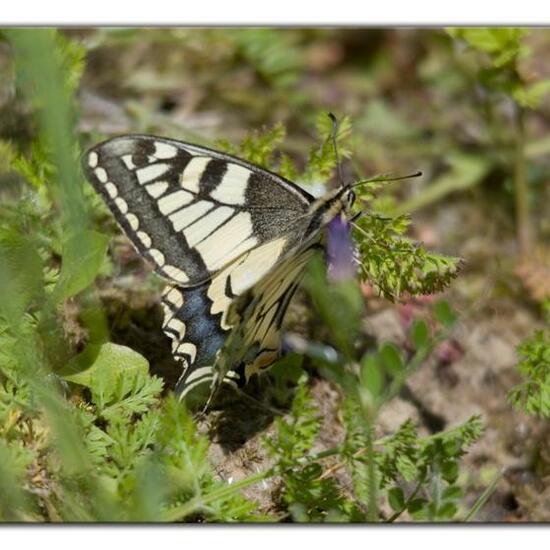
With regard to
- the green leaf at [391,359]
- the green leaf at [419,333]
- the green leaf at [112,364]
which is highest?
the green leaf at [112,364]

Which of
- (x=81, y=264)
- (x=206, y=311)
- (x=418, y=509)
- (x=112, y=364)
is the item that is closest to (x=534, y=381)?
(x=418, y=509)

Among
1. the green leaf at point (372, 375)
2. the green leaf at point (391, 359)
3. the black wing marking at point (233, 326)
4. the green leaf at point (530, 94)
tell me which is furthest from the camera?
the green leaf at point (530, 94)

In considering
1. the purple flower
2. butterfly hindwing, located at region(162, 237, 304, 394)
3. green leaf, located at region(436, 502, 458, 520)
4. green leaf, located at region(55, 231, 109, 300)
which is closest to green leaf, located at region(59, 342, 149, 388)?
butterfly hindwing, located at region(162, 237, 304, 394)

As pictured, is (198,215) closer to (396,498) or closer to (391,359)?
(391,359)

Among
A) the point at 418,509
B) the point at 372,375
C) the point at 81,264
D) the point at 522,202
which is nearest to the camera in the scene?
the point at 372,375

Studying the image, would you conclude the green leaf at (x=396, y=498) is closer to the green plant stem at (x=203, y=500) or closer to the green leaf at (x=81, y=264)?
the green plant stem at (x=203, y=500)

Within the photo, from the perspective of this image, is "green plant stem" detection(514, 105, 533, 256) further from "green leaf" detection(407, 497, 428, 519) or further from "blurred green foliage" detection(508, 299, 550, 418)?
"green leaf" detection(407, 497, 428, 519)

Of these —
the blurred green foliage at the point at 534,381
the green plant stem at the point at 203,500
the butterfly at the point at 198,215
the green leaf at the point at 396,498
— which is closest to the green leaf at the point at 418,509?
the green leaf at the point at 396,498
